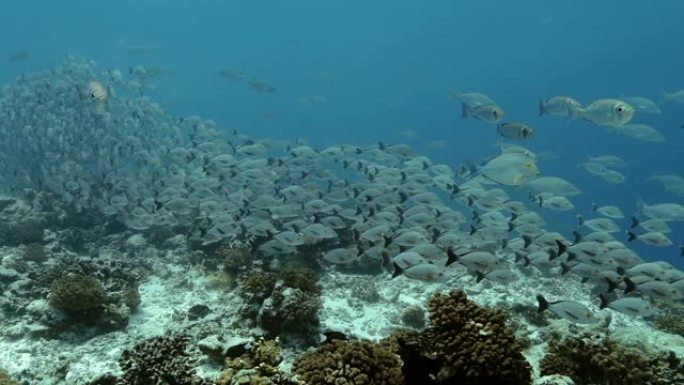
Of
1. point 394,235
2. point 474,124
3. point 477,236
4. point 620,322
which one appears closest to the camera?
point 394,235

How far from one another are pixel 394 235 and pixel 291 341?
428cm

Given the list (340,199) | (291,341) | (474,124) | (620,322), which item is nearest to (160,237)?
(340,199)

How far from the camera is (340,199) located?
15.6 metres

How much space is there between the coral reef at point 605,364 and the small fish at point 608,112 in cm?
579

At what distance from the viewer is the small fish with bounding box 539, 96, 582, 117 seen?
37.9ft

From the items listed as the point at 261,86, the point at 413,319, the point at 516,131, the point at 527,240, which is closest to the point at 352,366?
the point at 413,319

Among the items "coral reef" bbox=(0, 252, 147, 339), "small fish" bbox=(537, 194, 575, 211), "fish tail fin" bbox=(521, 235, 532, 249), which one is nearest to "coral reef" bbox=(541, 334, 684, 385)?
"fish tail fin" bbox=(521, 235, 532, 249)

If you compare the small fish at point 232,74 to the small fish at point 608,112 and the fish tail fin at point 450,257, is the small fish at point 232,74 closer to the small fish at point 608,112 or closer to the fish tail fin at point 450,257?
the small fish at point 608,112

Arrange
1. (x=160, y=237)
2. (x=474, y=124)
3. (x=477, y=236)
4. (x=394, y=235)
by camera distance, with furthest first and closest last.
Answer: (x=474, y=124) → (x=160, y=237) → (x=477, y=236) → (x=394, y=235)

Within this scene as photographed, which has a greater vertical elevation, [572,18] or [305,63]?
[572,18]

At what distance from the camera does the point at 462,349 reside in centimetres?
516

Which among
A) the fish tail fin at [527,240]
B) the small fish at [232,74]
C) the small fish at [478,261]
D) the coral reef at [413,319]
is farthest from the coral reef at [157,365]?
the small fish at [232,74]

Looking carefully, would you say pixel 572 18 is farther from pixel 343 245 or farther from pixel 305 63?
pixel 343 245

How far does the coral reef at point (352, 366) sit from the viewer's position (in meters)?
5.15
